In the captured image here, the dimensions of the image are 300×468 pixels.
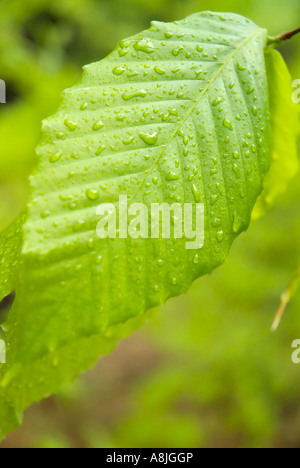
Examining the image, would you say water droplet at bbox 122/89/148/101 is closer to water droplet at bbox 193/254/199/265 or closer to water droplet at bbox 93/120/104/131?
water droplet at bbox 93/120/104/131

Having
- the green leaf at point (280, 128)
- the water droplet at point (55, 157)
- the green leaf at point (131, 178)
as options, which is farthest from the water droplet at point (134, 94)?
the green leaf at point (280, 128)

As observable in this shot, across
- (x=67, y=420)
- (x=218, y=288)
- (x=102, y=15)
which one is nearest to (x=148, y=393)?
(x=218, y=288)

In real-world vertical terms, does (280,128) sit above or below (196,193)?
above

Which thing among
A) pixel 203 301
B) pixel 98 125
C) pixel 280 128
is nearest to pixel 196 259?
pixel 98 125

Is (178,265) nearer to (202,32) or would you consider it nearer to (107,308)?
(107,308)

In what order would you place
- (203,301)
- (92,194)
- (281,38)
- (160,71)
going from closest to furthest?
(92,194) → (160,71) → (281,38) → (203,301)

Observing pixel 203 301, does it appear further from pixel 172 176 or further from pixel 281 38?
pixel 172 176
